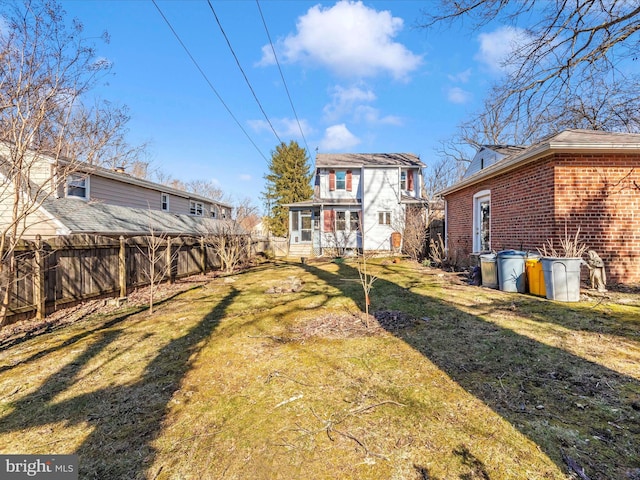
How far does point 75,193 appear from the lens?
38.9ft

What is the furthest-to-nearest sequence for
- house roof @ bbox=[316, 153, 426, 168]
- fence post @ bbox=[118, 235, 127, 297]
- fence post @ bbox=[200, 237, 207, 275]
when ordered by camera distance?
house roof @ bbox=[316, 153, 426, 168], fence post @ bbox=[200, 237, 207, 275], fence post @ bbox=[118, 235, 127, 297]

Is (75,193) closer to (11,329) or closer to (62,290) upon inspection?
(62,290)

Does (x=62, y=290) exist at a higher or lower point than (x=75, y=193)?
lower

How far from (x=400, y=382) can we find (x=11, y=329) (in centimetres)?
700

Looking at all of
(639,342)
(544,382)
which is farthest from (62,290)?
(639,342)

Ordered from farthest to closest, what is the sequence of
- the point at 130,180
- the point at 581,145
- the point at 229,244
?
the point at 130,180 < the point at 229,244 < the point at 581,145

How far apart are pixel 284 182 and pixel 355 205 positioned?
15843mm

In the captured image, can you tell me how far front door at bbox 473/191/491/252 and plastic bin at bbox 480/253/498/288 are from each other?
2.59m

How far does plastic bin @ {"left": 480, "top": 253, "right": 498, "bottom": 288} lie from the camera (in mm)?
7500

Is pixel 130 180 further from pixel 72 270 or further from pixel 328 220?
pixel 328 220

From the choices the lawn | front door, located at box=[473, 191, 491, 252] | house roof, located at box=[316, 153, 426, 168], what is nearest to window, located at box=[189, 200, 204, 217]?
house roof, located at box=[316, 153, 426, 168]

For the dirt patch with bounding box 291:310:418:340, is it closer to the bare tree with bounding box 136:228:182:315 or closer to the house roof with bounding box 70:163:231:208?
the bare tree with bounding box 136:228:182:315

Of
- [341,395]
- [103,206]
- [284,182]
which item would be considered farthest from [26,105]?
[284,182]

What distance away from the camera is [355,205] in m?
19.0
